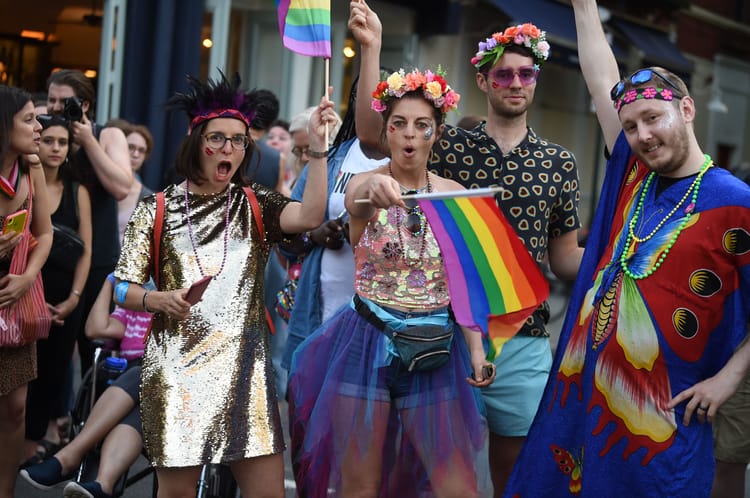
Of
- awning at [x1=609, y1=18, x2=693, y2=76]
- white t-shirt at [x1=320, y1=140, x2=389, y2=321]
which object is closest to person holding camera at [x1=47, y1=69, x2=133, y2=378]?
white t-shirt at [x1=320, y1=140, x2=389, y2=321]

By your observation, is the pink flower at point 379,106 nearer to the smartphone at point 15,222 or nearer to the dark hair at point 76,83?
the smartphone at point 15,222

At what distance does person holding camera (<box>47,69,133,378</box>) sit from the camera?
243 inches

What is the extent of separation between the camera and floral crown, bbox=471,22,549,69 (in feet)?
8.15

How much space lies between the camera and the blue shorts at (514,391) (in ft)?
14.8

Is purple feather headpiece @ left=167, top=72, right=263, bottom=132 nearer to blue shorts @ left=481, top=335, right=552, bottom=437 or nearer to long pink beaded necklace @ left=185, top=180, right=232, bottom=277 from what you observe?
long pink beaded necklace @ left=185, top=180, right=232, bottom=277

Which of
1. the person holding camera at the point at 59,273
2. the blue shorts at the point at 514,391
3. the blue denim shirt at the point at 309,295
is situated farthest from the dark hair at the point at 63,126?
the blue shorts at the point at 514,391

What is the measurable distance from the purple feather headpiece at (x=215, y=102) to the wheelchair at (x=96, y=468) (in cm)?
146

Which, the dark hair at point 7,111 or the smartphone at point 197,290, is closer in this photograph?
the smartphone at point 197,290

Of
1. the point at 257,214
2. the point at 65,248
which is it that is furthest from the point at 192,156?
the point at 65,248

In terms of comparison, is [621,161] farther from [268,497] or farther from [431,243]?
[268,497]

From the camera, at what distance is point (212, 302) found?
13.8ft

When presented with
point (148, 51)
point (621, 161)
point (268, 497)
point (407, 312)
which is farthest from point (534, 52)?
point (148, 51)

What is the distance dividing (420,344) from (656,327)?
2.80ft

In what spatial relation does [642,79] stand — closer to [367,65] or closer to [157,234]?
[367,65]
